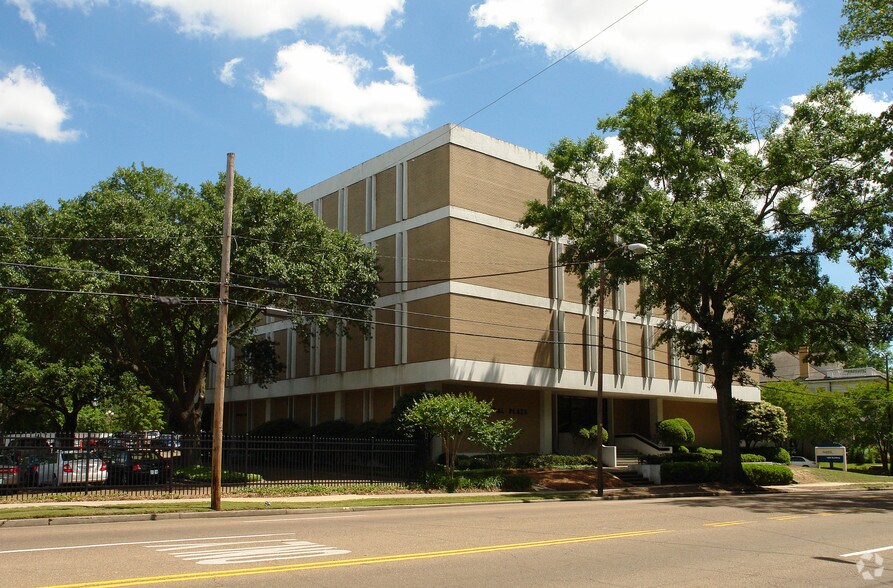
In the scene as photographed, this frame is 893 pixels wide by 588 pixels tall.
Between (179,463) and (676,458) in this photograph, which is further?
(676,458)

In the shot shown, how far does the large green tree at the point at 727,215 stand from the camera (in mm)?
28047

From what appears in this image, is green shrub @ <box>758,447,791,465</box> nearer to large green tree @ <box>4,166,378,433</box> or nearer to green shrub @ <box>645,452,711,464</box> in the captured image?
green shrub @ <box>645,452,711,464</box>

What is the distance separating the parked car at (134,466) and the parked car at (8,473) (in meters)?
2.34

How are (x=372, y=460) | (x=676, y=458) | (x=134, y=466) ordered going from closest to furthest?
(x=134, y=466), (x=372, y=460), (x=676, y=458)

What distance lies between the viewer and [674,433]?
1741 inches

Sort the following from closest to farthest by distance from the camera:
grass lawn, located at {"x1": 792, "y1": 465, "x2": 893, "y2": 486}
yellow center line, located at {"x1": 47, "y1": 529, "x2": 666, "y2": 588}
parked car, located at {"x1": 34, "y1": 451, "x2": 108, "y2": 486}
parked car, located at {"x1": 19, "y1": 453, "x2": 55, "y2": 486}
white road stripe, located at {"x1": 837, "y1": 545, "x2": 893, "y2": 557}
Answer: yellow center line, located at {"x1": 47, "y1": 529, "x2": 666, "y2": 588} < white road stripe, located at {"x1": 837, "y1": 545, "x2": 893, "y2": 557} < parked car, located at {"x1": 19, "y1": 453, "x2": 55, "y2": 486} < parked car, located at {"x1": 34, "y1": 451, "x2": 108, "y2": 486} < grass lawn, located at {"x1": 792, "y1": 465, "x2": 893, "y2": 486}

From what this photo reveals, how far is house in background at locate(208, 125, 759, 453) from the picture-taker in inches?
1393

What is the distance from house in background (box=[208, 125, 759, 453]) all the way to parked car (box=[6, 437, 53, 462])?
49.9 feet

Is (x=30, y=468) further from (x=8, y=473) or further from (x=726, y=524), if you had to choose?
(x=726, y=524)

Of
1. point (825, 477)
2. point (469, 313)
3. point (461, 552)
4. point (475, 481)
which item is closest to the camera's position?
point (461, 552)

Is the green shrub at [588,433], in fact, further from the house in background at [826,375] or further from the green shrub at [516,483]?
the house in background at [826,375]

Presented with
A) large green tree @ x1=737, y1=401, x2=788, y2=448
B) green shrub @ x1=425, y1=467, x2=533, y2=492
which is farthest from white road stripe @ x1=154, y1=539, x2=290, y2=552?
large green tree @ x1=737, y1=401, x2=788, y2=448

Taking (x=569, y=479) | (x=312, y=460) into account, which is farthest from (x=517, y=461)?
(x=312, y=460)

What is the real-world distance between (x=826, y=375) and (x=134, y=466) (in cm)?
6949
